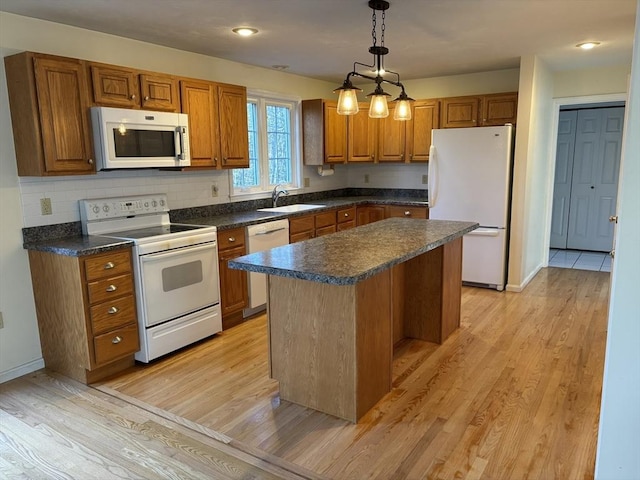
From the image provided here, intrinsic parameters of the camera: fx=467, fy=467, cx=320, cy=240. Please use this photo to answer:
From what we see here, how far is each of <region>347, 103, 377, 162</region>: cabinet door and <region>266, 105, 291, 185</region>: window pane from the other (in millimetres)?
776

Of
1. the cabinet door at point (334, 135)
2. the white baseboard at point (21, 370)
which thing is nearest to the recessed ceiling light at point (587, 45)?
the cabinet door at point (334, 135)

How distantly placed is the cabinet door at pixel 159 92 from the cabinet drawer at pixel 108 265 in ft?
3.84

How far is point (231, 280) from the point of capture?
3932 millimetres

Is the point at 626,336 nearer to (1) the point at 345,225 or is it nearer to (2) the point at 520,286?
(2) the point at 520,286

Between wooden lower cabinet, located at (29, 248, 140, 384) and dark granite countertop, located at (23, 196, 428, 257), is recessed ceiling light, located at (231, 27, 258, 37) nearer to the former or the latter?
dark granite countertop, located at (23, 196, 428, 257)

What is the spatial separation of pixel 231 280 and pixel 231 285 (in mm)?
43

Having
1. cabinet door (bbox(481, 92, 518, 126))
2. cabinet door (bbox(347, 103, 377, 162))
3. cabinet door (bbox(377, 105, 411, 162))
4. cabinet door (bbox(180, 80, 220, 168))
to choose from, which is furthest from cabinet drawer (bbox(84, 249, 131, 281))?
cabinet door (bbox(481, 92, 518, 126))

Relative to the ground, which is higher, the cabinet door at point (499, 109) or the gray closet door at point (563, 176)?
the cabinet door at point (499, 109)

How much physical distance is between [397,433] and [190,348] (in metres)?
1.84

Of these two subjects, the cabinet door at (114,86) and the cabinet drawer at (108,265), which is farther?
the cabinet door at (114,86)

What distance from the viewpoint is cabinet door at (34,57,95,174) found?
9.53ft

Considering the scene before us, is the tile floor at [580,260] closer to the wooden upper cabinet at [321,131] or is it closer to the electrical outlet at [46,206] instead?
the wooden upper cabinet at [321,131]

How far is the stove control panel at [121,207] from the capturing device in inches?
132

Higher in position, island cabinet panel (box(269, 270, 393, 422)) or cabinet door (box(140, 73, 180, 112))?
cabinet door (box(140, 73, 180, 112))
